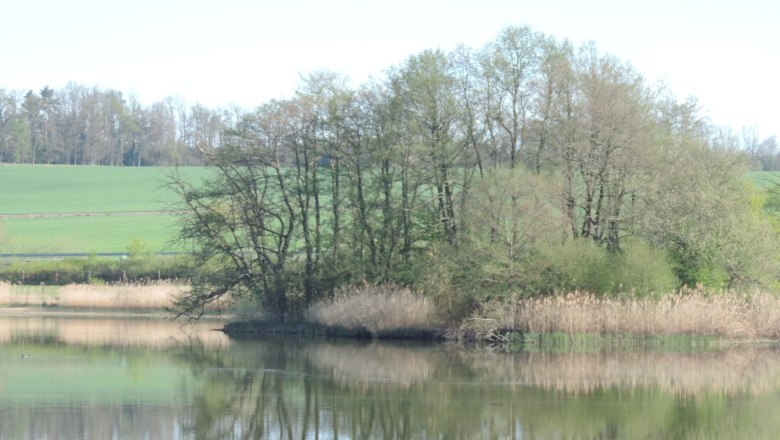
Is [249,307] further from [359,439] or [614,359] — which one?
[359,439]

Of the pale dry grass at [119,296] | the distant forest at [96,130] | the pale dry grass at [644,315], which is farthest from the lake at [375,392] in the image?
the distant forest at [96,130]

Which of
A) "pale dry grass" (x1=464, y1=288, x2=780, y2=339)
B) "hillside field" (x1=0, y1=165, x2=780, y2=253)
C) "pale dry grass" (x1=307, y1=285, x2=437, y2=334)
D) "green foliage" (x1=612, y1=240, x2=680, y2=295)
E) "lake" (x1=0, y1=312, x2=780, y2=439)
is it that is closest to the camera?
"lake" (x1=0, y1=312, x2=780, y2=439)

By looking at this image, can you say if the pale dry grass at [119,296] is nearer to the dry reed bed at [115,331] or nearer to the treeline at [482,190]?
the dry reed bed at [115,331]

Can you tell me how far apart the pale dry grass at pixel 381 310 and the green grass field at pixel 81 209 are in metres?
29.3

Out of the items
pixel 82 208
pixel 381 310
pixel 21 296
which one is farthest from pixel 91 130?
pixel 381 310

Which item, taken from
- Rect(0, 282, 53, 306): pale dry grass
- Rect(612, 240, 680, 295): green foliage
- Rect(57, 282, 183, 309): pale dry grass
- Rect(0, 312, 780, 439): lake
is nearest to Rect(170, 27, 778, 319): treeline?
Rect(612, 240, 680, 295): green foliage

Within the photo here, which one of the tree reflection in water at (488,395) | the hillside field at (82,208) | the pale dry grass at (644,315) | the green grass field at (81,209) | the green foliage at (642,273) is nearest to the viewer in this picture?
the tree reflection in water at (488,395)

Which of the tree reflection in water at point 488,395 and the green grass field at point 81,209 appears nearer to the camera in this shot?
the tree reflection in water at point 488,395

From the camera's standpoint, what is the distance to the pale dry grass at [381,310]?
121ft

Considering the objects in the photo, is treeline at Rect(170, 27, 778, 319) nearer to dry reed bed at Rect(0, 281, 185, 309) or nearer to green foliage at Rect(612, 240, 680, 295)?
green foliage at Rect(612, 240, 680, 295)

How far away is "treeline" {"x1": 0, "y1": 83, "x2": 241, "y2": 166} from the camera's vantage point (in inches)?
4651

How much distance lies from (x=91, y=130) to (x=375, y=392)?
10434 cm

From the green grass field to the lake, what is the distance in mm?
36046

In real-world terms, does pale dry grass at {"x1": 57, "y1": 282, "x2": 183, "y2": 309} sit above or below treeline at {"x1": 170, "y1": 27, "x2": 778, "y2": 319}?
below
